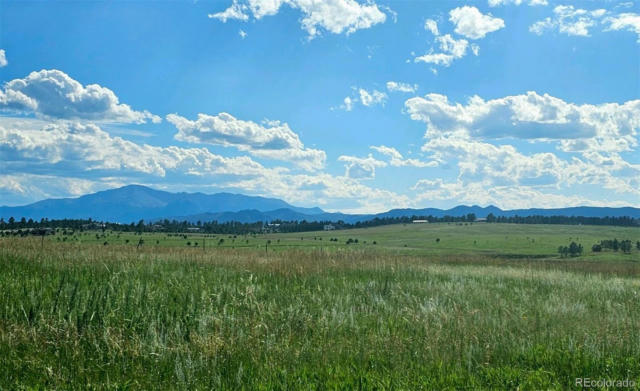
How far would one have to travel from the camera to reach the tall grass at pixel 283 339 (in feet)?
18.9

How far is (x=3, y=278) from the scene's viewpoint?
10062mm

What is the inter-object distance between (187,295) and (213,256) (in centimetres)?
798

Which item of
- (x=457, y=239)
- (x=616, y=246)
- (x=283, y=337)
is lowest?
(x=457, y=239)

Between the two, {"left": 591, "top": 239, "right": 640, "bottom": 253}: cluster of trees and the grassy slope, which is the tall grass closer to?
the grassy slope

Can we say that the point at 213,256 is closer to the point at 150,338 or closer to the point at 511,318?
the point at 150,338

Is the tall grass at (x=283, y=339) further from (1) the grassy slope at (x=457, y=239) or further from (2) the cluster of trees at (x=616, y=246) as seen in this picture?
(2) the cluster of trees at (x=616, y=246)

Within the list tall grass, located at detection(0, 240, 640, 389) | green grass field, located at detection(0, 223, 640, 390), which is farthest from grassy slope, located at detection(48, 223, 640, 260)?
tall grass, located at detection(0, 240, 640, 389)

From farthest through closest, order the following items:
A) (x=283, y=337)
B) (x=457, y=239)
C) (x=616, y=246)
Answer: (x=457, y=239)
(x=616, y=246)
(x=283, y=337)

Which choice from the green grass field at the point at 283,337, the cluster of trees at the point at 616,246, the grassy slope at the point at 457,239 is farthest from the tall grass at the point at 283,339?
the cluster of trees at the point at 616,246

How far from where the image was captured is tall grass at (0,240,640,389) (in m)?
5.75

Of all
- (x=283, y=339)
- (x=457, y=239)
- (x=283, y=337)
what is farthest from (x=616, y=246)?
(x=283, y=339)

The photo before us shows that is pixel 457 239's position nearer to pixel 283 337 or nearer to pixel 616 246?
pixel 616 246

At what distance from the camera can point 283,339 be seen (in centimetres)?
699

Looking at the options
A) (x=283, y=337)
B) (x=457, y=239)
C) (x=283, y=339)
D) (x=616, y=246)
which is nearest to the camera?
(x=283, y=339)
